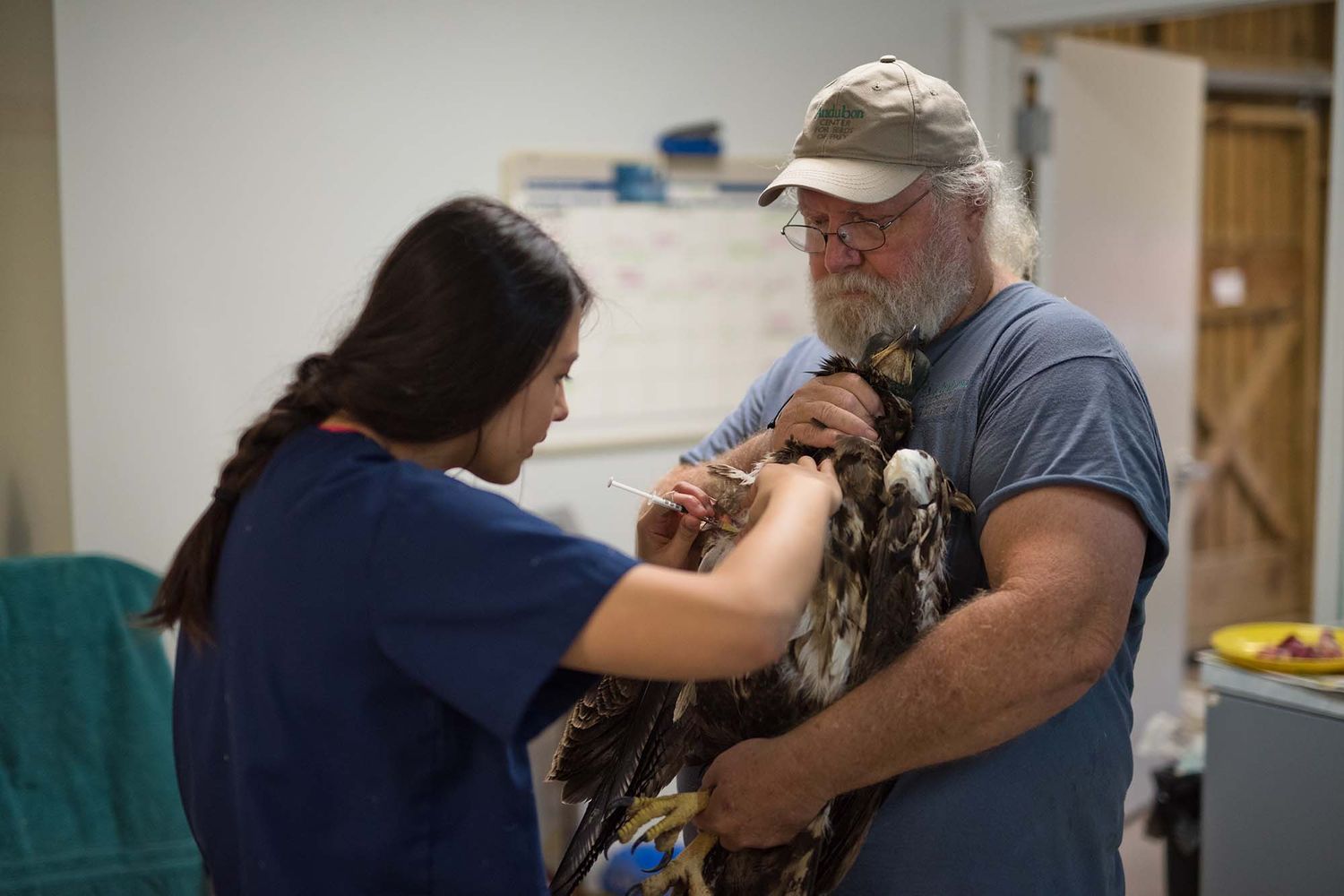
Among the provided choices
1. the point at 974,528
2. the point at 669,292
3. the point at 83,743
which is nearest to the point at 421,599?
the point at 974,528

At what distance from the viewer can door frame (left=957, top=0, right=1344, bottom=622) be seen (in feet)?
9.93

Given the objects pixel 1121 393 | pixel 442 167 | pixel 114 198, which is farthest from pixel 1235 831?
pixel 114 198

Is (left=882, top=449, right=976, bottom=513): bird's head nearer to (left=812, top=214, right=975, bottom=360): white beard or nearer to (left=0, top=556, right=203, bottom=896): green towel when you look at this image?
(left=812, top=214, right=975, bottom=360): white beard

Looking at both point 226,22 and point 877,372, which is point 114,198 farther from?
point 877,372

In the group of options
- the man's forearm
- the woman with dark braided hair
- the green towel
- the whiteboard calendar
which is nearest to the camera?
the woman with dark braided hair

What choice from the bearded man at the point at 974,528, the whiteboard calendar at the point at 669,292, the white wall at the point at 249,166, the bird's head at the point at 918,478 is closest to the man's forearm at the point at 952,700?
the bearded man at the point at 974,528

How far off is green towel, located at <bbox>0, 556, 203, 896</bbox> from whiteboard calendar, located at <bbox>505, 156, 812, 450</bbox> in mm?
1244

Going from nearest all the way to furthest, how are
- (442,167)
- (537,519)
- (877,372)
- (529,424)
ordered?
1. (537,519)
2. (529,424)
3. (877,372)
4. (442,167)

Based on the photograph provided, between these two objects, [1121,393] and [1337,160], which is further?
[1337,160]

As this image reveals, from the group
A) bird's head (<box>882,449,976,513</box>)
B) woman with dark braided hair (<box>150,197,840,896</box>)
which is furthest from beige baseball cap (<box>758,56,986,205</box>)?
woman with dark braided hair (<box>150,197,840,896</box>)

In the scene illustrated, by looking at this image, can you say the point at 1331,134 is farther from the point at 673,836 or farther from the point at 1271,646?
the point at 673,836

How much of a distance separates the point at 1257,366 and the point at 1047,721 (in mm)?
5735

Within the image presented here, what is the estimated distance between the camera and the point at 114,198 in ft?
9.08

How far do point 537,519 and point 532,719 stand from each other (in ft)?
0.64
